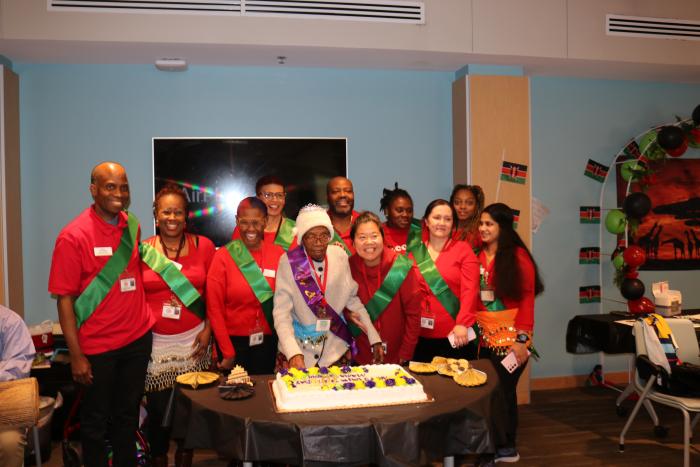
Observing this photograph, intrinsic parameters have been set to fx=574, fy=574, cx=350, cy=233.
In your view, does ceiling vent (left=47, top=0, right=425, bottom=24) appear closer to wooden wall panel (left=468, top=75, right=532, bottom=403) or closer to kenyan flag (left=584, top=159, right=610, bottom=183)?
wooden wall panel (left=468, top=75, right=532, bottom=403)

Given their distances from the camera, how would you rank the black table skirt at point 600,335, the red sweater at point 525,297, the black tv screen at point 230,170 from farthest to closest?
the black tv screen at point 230,170, the black table skirt at point 600,335, the red sweater at point 525,297

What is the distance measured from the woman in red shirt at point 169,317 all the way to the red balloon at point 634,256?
10.3 ft

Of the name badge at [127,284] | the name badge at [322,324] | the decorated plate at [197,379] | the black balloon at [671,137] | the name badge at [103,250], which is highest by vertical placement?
the black balloon at [671,137]

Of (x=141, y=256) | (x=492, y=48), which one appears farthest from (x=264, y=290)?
(x=492, y=48)

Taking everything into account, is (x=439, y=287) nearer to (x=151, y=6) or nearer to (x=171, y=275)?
(x=171, y=275)

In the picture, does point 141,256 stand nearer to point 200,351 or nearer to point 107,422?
point 200,351

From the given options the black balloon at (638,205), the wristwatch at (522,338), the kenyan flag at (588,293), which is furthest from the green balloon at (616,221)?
the wristwatch at (522,338)

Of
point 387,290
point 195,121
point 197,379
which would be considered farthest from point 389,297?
point 195,121

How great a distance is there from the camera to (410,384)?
206cm

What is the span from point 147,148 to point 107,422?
2132 millimetres

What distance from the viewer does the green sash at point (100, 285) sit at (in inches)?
97.2

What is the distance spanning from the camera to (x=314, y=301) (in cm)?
250

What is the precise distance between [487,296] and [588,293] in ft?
7.52

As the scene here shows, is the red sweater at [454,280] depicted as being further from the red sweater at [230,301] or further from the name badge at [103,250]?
the name badge at [103,250]
